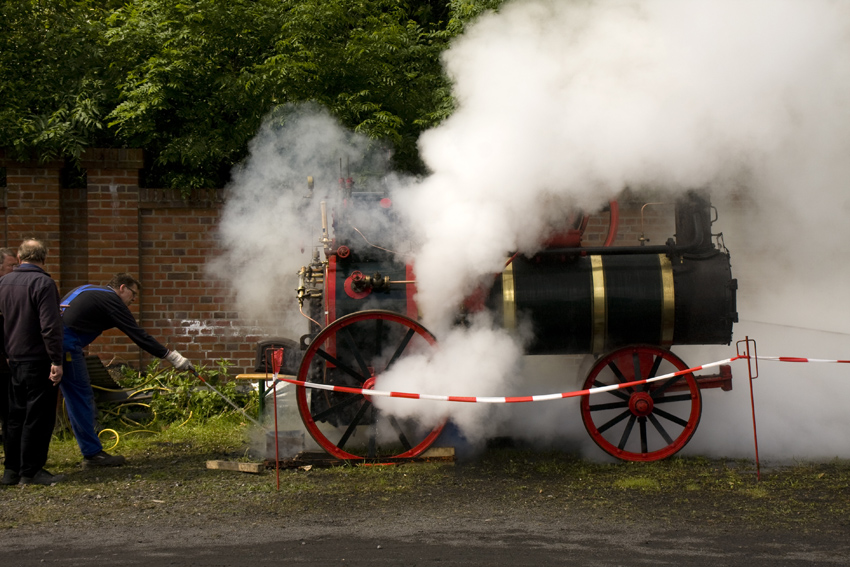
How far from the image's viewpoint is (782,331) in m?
6.88

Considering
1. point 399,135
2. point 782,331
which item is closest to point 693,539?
point 782,331

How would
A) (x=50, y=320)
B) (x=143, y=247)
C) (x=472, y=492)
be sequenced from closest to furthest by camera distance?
(x=472, y=492) < (x=50, y=320) < (x=143, y=247)

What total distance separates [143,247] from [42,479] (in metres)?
3.18

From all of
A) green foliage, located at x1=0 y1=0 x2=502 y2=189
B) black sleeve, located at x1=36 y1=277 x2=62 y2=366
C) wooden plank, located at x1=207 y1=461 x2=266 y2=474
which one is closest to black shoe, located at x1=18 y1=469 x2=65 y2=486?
black sleeve, located at x1=36 y1=277 x2=62 y2=366

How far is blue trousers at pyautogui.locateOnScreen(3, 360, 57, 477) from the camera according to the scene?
5133mm

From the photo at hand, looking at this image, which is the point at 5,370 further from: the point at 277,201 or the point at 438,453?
the point at 438,453

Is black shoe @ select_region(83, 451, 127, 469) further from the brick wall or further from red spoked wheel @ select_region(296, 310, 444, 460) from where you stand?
the brick wall

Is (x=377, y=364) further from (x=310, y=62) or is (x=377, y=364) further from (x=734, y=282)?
(x=310, y=62)

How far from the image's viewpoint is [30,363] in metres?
5.15

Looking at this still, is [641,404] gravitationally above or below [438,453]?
above

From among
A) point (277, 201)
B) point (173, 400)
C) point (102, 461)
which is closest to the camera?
point (102, 461)

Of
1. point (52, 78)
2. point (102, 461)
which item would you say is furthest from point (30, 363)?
point (52, 78)

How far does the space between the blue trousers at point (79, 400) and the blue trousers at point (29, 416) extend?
0.26 metres

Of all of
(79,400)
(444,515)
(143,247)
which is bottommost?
(444,515)
